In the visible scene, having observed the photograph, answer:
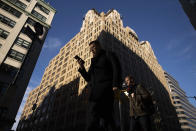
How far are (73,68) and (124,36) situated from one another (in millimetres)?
28609

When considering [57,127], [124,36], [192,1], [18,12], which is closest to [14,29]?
[18,12]

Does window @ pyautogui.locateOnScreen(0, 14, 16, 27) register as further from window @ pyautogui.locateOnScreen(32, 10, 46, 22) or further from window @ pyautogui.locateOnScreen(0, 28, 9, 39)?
window @ pyautogui.locateOnScreen(32, 10, 46, 22)

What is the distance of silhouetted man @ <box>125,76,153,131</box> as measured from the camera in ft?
11.6

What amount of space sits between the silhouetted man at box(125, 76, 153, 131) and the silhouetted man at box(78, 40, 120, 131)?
1508mm

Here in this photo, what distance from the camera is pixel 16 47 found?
2372 cm

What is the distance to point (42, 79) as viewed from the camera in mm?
72250

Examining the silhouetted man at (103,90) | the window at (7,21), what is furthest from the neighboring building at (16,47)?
the silhouetted man at (103,90)

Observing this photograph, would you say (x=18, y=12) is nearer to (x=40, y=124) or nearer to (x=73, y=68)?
(x=73, y=68)

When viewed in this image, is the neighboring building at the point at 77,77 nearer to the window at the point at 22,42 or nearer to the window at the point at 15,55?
the window at the point at 15,55

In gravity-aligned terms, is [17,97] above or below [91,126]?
above

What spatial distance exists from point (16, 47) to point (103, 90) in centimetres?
2644

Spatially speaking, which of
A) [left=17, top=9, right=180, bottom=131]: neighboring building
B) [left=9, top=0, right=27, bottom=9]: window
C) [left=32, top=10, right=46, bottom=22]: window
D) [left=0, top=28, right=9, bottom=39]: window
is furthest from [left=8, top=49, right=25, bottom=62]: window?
[left=17, top=9, right=180, bottom=131]: neighboring building

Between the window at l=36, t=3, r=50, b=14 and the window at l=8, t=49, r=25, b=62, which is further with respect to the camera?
the window at l=36, t=3, r=50, b=14

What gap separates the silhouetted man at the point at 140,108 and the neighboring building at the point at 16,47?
648 inches
